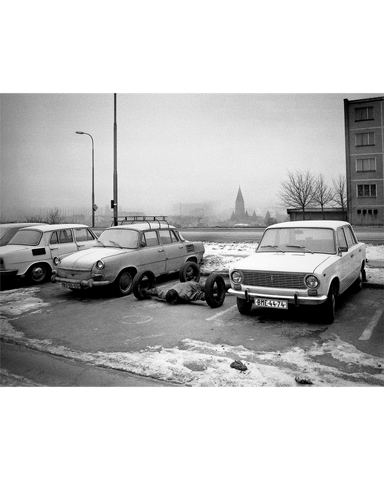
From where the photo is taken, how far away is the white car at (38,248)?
7.98 m

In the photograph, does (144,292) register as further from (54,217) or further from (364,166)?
(364,166)

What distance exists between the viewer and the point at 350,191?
301 inches

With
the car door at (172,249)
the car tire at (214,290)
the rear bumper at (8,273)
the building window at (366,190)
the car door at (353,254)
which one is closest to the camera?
the car tire at (214,290)

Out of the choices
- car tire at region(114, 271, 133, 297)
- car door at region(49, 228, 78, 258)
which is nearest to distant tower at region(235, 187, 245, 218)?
car tire at region(114, 271, 133, 297)

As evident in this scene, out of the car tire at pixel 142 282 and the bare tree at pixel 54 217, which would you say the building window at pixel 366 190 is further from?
the bare tree at pixel 54 217

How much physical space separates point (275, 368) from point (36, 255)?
6.73 m

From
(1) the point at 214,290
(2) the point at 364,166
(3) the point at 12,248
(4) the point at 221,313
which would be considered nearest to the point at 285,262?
(4) the point at 221,313

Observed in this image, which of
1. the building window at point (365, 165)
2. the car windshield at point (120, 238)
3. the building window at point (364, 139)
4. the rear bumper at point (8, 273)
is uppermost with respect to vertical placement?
the building window at point (364, 139)

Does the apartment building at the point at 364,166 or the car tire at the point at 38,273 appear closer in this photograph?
the apartment building at the point at 364,166

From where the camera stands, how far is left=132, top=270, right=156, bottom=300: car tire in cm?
643

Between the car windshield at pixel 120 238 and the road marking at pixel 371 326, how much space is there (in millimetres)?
4522

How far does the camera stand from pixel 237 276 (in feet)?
17.4

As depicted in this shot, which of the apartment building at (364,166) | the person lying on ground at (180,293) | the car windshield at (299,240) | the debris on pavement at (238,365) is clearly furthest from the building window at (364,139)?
the debris on pavement at (238,365)
